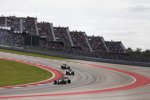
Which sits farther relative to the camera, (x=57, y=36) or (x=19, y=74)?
(x=57, y=36)

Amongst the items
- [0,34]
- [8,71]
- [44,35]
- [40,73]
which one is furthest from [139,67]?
[44,35]

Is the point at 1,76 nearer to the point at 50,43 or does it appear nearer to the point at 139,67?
the point at 139,67

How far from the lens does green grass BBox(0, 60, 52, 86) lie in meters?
37.7

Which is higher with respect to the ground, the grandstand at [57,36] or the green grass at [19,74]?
the grandstand at [57,36]

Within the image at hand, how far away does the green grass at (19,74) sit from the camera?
3770 centimetres

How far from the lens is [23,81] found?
37.4m

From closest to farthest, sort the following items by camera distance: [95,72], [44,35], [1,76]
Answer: [1,76] → [95,72] → [44,35]

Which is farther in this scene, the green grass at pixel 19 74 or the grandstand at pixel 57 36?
the grandstand at pixel 57 36

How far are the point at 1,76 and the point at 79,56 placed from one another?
29313mm

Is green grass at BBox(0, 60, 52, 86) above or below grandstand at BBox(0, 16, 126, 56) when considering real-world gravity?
below

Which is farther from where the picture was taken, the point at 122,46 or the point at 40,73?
the point at 122,46

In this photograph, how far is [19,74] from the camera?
43125 millimetres

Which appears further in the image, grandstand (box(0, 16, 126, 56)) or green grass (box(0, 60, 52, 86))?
grandstand (box(0, 16, 126, 56))

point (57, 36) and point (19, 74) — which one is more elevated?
point (57, 36)
